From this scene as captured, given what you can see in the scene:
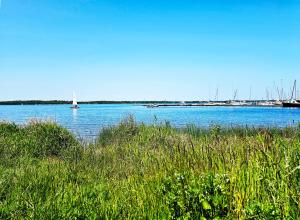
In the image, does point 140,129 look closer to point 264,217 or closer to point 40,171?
point 40,171

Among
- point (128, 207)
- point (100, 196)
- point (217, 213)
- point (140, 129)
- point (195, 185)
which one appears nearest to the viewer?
point (217, 213)

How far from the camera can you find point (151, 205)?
6.43m

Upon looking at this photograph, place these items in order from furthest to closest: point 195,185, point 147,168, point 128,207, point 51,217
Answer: point 147,168 → point 128,207 → point 51,217 → point 195,185

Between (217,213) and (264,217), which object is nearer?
(264,217)

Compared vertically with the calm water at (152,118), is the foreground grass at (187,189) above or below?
above

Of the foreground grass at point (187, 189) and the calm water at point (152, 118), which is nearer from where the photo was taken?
the foreground grass at point (187, 189)

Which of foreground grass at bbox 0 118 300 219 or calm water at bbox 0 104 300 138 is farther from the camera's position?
calm water at bbox 0 104 300 138

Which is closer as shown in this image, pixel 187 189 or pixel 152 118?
pixel 187 189

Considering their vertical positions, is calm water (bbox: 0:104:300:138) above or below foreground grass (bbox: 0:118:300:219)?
below

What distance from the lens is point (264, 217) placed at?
4.44 metres

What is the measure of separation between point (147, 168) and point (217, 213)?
4006mm

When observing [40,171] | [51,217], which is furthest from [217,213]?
[40,171]

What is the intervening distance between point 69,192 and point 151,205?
205cm

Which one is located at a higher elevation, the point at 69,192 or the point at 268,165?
the point at 268,165
